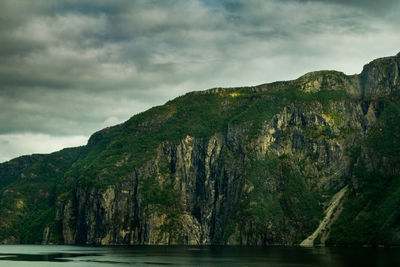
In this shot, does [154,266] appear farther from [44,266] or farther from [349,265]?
[349,265]

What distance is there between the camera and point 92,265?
500 feet

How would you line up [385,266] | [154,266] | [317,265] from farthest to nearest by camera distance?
[154,266]
[317,265]
[385,266]

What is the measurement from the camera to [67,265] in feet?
492

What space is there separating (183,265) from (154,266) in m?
8.26

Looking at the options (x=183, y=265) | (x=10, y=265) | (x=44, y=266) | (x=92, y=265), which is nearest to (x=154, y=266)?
(x=183, y=265)

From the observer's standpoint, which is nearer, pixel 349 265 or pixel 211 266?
pixel 349 265

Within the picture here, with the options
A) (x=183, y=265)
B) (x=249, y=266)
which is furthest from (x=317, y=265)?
(x=183, y=265)

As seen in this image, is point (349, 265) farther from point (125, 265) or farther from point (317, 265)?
point (125, 265)

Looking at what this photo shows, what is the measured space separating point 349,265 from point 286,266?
1629 cm

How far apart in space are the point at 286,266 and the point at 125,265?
148 ft

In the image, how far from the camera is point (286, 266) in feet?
451

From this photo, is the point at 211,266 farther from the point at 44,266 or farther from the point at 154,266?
the point at 44,266

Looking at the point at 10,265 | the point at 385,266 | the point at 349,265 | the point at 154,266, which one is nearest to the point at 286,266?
the point at 349,265

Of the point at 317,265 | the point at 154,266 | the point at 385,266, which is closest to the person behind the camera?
the point at 385,266
